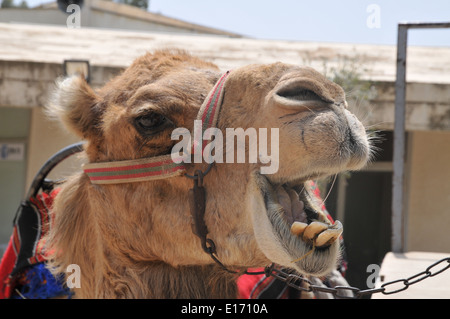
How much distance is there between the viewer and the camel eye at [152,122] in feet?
7.34

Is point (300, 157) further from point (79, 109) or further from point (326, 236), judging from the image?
point (79, 109)

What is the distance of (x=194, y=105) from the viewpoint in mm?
2238

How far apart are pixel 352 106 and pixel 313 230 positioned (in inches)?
135

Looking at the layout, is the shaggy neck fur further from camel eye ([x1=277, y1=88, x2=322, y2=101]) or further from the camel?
camel eye ([x1=277, y1=88, x2=322, y2=101])

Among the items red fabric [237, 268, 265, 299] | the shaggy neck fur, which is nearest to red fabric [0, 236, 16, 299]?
the shaggy neck fur

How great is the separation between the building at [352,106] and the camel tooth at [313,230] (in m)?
3.35

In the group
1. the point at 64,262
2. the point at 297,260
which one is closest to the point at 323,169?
the point at 297,260

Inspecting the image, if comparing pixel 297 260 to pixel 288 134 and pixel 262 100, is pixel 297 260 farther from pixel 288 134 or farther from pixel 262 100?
pixel 262 100

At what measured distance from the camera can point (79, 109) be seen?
8.52ft

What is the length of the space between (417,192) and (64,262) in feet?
16.2

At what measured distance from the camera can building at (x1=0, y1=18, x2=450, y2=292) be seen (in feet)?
19.7

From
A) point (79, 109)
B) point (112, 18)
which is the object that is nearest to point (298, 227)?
point (79, 109)

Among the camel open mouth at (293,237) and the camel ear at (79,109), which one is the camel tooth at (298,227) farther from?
the camel ear at (79,109)

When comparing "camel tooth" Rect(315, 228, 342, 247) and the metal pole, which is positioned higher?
the metal pole
